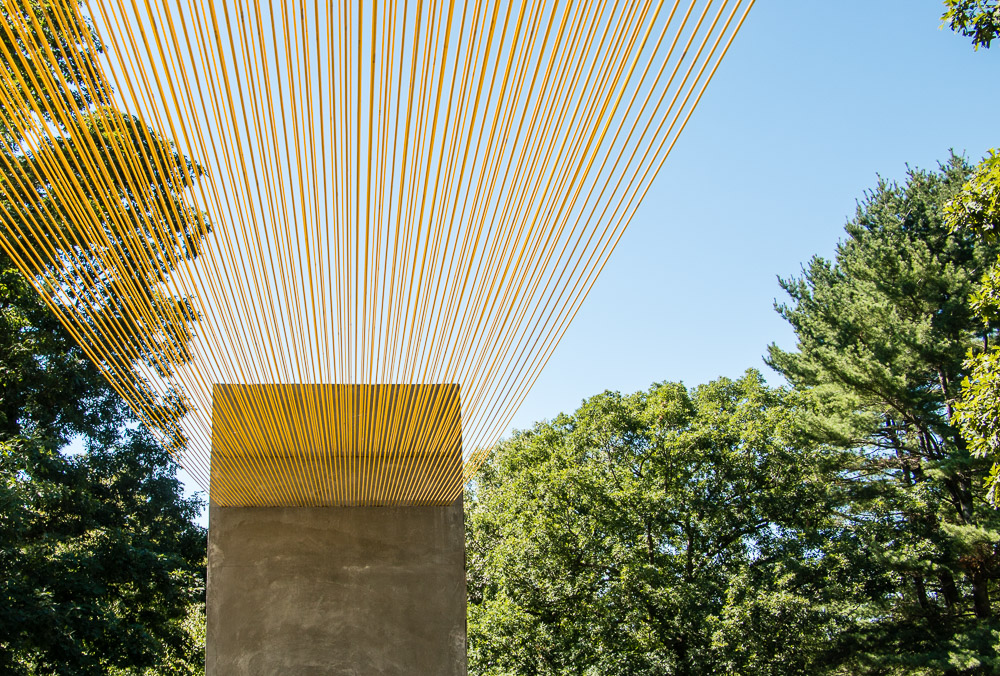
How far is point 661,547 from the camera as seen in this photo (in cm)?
1424

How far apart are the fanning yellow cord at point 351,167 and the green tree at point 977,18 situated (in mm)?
→ 4159

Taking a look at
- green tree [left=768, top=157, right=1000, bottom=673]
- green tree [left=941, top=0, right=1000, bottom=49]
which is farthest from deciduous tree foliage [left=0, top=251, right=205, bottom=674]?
green tree [left=768, top=157, right=1000, bottom=673]

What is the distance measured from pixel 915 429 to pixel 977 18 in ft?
36.2

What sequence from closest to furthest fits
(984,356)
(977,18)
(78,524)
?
(977,18)
(984,356)
(78,524)

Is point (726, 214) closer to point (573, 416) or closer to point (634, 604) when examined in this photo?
point (634, 604)

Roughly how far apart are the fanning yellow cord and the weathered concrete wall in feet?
7.36

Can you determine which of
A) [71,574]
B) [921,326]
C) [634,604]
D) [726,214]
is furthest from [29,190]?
[921,326]

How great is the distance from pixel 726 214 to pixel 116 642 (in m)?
9.49

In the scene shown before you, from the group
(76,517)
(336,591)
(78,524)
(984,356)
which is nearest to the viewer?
(336,591)

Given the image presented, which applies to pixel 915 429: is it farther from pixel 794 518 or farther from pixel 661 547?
pixel 661 547

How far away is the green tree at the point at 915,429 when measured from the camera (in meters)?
12.1

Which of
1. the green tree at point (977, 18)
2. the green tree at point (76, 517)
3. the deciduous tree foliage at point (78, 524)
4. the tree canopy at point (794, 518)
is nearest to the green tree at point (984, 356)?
the green tree at point (977, 18)

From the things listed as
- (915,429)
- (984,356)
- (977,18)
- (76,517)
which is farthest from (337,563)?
(915,429)

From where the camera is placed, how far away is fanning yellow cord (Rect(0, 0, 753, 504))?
1.38 metres
